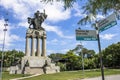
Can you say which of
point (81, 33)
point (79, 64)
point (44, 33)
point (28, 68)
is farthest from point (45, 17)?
point (81, 33)

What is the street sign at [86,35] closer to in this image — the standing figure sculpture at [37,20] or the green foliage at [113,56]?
the standing figure sculpture at [37,20]

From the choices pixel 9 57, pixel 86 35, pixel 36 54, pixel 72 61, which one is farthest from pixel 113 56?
pixel 86 35

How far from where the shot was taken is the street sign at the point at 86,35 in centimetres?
923

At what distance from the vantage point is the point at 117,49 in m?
85.2

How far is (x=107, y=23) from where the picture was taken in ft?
27.4

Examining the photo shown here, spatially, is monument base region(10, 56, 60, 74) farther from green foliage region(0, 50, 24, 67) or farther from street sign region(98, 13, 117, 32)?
green foliage region(0, 50, 24, 67)

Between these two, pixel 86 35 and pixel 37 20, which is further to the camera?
pixel 37 20

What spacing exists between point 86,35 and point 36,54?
47.4 metres

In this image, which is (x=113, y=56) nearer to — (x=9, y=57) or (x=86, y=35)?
(x=9, y=57)

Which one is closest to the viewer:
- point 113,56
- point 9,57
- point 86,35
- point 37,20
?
point 86,35

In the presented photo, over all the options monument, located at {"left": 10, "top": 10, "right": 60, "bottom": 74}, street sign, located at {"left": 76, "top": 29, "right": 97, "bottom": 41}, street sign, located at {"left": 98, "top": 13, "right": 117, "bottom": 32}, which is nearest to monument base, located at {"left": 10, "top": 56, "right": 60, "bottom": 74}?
monument, located at {"left": 10, "top": 10, "right": 60, "bottom": 74}

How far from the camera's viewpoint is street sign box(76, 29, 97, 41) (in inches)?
363

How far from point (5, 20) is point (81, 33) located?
34.1m

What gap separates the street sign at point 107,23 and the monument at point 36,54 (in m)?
41.9
